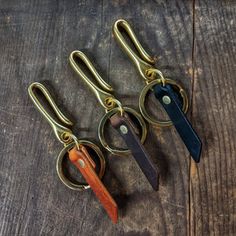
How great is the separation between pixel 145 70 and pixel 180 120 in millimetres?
130

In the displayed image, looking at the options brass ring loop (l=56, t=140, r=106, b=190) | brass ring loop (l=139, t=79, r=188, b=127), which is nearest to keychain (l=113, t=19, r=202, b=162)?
brass ring loop (l=139, t=79, r=188, b=127)

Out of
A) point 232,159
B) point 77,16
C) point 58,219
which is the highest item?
point 77,16

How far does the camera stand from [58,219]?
1030mm

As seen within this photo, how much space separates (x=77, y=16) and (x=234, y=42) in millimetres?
323

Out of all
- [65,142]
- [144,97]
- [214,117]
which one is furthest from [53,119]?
[214,117]

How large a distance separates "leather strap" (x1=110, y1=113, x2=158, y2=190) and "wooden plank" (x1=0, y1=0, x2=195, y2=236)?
0.22 feet

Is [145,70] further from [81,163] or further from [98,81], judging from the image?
[81,163]

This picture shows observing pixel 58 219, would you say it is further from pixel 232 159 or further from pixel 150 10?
pixel 150 10

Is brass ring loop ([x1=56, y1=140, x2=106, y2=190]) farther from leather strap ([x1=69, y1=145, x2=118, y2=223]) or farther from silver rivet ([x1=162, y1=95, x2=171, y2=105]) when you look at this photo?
silver rivet ([x1=162, y1=95, x2=171, y2=105])

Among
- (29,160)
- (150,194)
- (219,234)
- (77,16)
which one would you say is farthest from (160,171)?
(77,16)

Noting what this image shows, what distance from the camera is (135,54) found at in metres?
1.04

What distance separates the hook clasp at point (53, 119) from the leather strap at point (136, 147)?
0.32 ft

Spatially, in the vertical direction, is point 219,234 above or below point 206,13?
below

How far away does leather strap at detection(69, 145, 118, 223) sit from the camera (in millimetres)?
959
